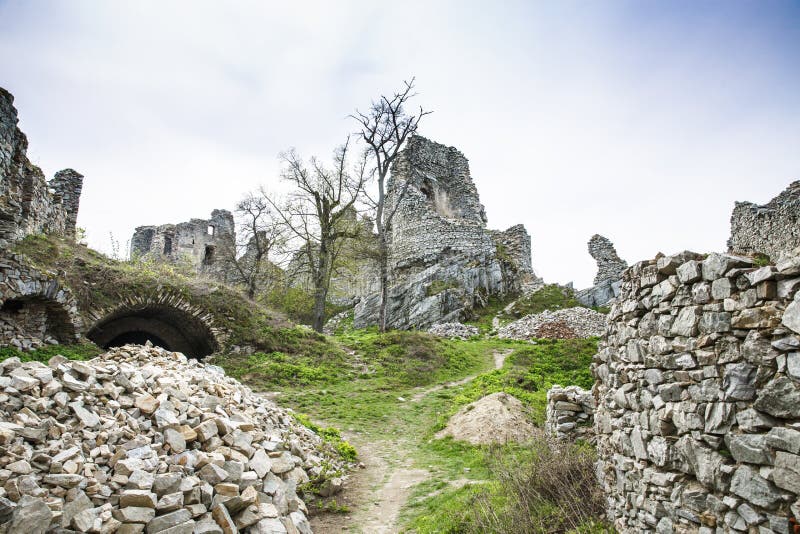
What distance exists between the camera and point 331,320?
27.3 metres

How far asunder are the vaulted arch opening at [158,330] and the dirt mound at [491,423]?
868cm

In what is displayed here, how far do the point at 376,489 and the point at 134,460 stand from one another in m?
3.35

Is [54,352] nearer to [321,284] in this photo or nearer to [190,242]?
[321,284]

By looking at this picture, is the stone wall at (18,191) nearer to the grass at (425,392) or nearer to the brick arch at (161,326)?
the brick arch at (161,326)

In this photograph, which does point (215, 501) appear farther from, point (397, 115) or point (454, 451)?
point (397, 115)

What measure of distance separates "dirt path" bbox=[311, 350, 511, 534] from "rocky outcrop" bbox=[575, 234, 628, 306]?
53.8 feet

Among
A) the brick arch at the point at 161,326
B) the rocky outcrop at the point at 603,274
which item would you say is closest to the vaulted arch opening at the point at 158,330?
the brick arch at the point at 161,326

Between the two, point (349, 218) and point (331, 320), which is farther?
point (331, 320)

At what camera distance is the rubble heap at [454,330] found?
2048 centimetres

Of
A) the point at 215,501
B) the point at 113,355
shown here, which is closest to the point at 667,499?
the point at 215,501

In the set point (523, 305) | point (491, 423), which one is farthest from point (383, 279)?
point (491, 423)

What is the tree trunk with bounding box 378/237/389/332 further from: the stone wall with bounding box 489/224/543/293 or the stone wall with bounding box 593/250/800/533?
the stone wall with bounding box 593/250/800/533

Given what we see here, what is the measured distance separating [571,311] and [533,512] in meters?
16.6

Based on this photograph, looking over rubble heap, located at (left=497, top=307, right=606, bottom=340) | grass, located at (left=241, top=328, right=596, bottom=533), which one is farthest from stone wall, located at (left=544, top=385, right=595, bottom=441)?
rubble heap, located at (left=497, top=307, right=606, bottom=340)
